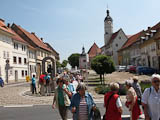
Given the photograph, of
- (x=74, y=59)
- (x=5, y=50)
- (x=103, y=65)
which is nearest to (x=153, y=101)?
(x=103, y=65)

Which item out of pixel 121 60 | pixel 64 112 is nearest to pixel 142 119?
pixel 64 112

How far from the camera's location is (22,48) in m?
42.2

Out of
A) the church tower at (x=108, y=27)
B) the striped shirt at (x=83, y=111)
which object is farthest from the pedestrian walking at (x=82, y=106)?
the church tower at (x=108, y=27)

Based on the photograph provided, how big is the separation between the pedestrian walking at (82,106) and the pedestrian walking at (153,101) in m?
1.21

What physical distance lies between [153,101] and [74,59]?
113 m

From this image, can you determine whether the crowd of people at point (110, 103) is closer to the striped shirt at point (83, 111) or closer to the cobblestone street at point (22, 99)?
the striped shirt at point (83, 111)

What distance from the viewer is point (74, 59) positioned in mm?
117312

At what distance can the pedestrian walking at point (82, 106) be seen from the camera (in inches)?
191

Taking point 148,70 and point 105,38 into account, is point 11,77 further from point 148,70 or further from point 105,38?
point 105,38

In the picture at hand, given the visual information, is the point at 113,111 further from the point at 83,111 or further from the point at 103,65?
the point at 103,65

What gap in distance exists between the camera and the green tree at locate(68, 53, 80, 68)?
116m

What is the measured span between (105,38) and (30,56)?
51.8m

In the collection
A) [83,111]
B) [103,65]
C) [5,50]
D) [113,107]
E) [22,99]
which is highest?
[5,50]

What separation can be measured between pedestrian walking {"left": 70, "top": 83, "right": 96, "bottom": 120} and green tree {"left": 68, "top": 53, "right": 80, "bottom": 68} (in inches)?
4354
